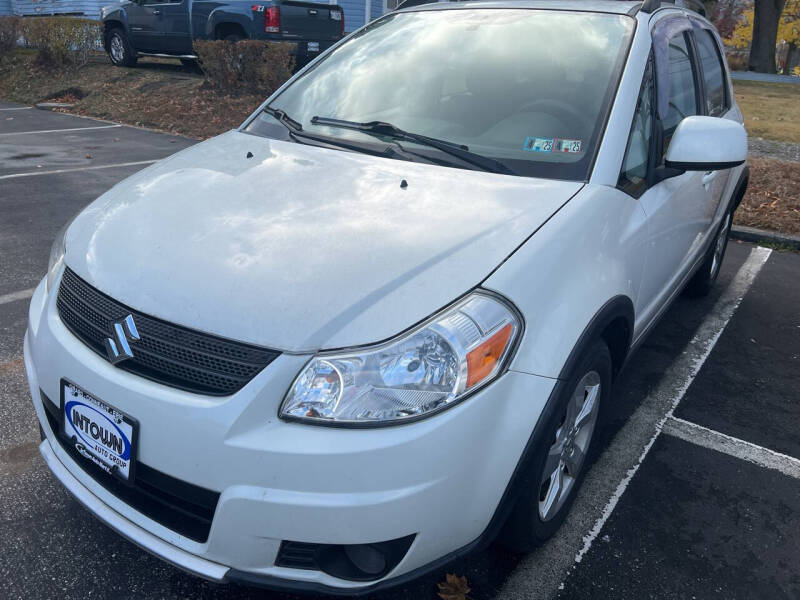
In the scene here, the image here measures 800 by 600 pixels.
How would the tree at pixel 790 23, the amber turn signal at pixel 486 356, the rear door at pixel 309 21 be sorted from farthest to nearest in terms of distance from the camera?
1. the tree at pixel 790 23
2. the rear door at pixel 309 21
3. the amber turn signal at pixel 486 356

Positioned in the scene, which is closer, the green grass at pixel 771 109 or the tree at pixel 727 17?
the green grass at pixel 771 109

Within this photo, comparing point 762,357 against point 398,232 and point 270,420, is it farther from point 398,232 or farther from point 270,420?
point 270,420

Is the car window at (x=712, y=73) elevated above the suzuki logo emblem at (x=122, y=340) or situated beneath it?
elevated above

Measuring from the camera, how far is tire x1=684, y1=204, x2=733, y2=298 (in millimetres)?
4473

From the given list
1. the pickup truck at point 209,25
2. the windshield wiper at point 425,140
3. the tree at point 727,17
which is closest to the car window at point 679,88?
the windshield wiper at point 425,140

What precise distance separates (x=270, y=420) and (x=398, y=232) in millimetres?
698

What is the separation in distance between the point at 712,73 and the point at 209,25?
11.0 meters

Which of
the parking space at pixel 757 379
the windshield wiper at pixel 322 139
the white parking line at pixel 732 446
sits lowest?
the parking space at pixel 757 379

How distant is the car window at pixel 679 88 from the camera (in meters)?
3.06

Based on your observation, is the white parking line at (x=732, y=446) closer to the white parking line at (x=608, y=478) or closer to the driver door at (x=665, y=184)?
the white parking line at (x=608, y=478)

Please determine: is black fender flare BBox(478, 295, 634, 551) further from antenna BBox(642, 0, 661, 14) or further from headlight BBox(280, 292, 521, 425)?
antenna BBox(642, 0, 661, 14)

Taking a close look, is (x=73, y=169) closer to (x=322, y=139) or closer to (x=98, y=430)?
(x=322, y=139)

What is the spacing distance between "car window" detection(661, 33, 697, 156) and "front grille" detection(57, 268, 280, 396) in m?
2.07

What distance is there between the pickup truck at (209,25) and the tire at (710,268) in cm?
950
